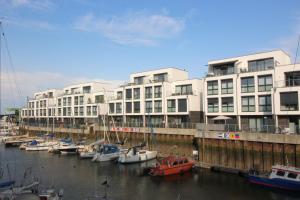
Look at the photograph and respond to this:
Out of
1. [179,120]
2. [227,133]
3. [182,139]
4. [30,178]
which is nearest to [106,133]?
[179,120]

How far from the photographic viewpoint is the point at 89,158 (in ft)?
181

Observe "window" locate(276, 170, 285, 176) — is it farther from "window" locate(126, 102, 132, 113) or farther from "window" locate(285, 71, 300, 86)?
"window" locate(126, 102, 132, 113)

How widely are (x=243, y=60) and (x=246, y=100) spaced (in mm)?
8361

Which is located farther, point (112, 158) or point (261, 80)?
point (112, 158)

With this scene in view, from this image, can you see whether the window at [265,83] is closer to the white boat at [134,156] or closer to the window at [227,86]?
the window at [227,86]

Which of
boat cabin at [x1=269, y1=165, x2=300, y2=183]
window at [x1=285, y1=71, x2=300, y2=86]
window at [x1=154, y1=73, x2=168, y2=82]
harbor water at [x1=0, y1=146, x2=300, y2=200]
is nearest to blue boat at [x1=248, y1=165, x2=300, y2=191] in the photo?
boat cabin at [x1=269, y1=165, x2=300, y2=183]

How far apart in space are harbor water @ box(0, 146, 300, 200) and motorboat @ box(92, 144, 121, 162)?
1454 millimetres

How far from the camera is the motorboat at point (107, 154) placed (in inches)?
2003

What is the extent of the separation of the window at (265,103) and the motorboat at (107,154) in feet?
86.9

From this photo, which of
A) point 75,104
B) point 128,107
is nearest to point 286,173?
point 128,107

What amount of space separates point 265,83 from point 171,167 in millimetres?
20024

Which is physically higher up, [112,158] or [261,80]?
[261,80]

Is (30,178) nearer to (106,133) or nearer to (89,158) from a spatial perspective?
(89,158)

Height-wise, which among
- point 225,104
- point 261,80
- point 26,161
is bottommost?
point 26,161
